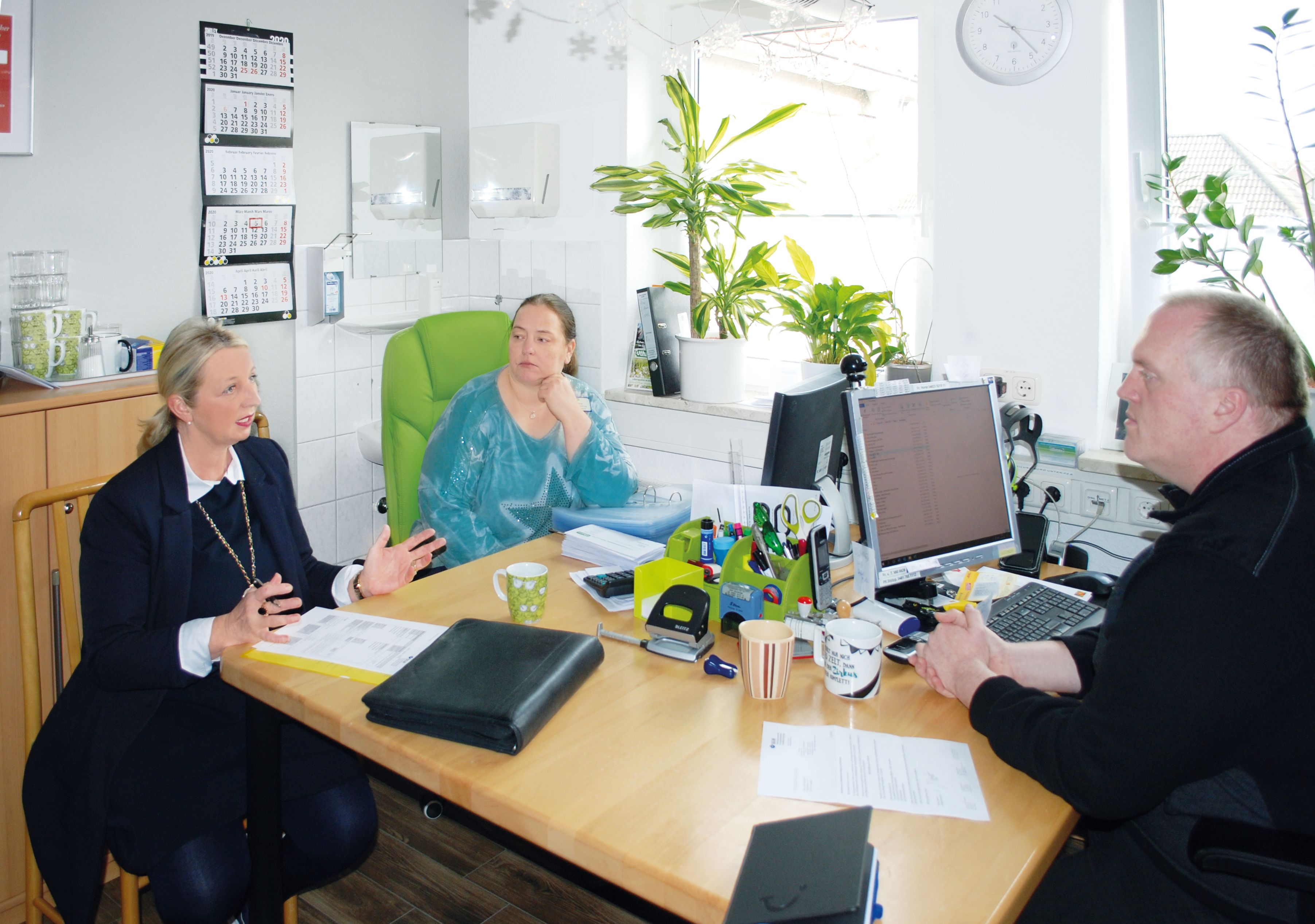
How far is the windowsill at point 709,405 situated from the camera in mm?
3238

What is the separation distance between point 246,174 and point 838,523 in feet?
7.45

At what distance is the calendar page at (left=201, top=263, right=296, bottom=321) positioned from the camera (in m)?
3.11

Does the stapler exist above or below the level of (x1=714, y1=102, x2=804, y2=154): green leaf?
below

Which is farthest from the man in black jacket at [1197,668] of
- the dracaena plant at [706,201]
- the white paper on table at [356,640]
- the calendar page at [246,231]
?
the calendar page at [246,231]

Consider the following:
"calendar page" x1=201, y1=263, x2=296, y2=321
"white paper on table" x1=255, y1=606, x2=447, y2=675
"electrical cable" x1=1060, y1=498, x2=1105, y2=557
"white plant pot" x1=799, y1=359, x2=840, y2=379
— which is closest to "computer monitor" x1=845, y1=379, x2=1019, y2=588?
"electrical cable" x1=1060, y1=498, x2=1105, y2=557

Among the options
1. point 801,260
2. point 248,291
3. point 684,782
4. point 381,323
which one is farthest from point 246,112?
point 684,782

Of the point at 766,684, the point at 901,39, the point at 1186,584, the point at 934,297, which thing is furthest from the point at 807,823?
the point at 901,39

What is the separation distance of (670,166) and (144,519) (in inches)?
97.6

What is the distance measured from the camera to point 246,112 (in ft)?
10.3

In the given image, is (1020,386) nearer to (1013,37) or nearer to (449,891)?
(1013,37)

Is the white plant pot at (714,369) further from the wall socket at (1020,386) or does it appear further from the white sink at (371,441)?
the white sink at (371,441)

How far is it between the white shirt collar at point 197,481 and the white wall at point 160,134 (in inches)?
49.6

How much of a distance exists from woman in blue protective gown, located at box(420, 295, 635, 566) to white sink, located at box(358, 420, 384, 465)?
64 cm

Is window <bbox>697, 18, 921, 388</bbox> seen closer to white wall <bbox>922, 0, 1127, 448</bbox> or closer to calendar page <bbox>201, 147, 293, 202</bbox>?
white wall <bbox>922, 0, 1127, 448</bbox>
